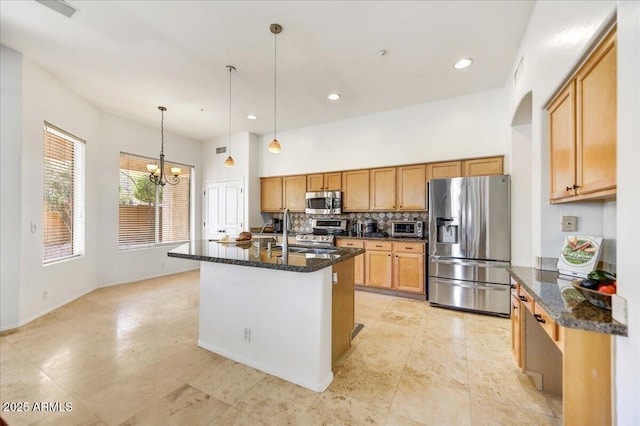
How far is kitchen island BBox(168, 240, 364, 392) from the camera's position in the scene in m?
1.93

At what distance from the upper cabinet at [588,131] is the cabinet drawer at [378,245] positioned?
2475 mm

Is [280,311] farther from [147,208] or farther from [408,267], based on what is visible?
[147,208]

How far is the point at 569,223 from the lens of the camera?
1959 millimetres

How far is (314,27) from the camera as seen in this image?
2506 millimetres

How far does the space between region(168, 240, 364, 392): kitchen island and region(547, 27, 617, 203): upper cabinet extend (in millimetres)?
1632

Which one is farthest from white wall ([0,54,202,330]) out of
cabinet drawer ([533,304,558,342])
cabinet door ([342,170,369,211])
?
cabinet drawer ([533,304,558,342])

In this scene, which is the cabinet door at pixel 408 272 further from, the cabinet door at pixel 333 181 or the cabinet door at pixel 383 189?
the cabinet door at pixel 333 181

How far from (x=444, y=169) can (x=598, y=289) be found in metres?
3.03

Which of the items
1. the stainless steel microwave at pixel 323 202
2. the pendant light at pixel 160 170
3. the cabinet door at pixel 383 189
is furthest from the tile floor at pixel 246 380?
the stainless steel microwave at pixel 323 202

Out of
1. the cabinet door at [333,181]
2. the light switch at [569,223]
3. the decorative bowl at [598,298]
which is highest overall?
the cabinet door at [333,181]

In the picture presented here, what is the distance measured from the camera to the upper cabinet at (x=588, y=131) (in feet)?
4.21

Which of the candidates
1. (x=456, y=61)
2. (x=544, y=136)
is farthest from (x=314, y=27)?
(x=544, y=136)

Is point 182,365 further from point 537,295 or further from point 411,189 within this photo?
point 411,189

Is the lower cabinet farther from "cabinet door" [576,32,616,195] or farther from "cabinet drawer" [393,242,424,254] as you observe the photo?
"cabinet door" [576,32,616,195]
